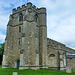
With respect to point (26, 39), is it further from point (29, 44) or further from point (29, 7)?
point (29, 7)

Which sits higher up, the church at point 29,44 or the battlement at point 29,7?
the battlement at point 29,7

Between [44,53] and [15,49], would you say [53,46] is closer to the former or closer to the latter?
[44,53]

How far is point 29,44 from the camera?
2331 cm

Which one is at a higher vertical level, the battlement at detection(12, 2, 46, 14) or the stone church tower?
the battlement at detection(12, 2, 46, 14)

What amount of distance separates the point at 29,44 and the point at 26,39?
1.23 meters

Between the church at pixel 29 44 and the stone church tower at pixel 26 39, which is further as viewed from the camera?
the church at pixel 29 44

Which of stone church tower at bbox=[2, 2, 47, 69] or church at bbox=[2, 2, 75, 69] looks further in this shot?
church at bbox=[2, 2, 75, 69]

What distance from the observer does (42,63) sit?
2489cm

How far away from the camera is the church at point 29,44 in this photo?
22688 mm

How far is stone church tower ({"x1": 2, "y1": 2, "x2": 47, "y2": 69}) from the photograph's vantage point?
22.5m

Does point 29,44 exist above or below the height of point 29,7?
below

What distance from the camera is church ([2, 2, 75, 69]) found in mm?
22688

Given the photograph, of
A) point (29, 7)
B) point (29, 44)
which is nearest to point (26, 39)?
point (29, 44)

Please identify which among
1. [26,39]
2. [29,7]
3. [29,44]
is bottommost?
[29,44]
